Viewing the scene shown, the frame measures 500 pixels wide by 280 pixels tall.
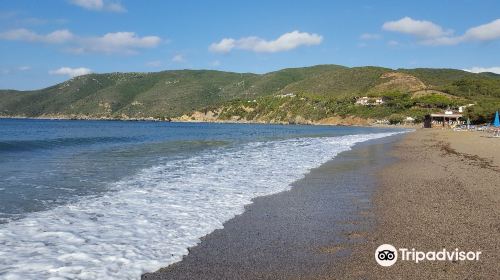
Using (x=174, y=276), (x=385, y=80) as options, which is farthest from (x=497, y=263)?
(x=385, y=80)

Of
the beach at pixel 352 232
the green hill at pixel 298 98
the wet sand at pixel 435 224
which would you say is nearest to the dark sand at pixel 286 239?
the beach at pixel 352 232

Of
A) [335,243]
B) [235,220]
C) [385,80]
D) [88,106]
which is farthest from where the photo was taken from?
[88,106]

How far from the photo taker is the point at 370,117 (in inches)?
4803

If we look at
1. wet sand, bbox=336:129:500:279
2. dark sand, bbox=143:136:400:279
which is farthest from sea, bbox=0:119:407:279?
wet sand, bbox=336:129:500:279

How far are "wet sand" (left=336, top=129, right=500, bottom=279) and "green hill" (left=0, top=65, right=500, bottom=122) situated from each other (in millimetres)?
78990

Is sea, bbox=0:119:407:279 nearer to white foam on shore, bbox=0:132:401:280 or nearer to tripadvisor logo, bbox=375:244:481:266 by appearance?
white foam on shore, bbox=0:132:401:280

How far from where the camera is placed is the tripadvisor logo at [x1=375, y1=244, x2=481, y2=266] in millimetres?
5359

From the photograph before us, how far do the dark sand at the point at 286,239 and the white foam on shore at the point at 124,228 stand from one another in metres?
0.33

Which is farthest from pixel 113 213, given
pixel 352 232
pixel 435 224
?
pixel 435 224

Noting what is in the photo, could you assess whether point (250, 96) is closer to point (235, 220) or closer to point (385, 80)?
point (385, 80)

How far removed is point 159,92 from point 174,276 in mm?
192764

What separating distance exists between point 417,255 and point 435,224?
6.23 ft

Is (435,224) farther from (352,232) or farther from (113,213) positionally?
(113,213)

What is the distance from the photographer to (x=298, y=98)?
148625mm
